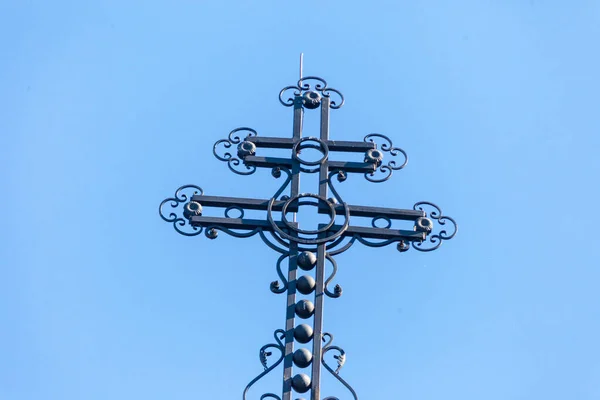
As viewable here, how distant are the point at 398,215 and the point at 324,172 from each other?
57 cm

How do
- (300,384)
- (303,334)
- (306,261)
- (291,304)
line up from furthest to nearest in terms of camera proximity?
1. (306,261)
2. (291,304)
3. (303,334)
4. (300,384)

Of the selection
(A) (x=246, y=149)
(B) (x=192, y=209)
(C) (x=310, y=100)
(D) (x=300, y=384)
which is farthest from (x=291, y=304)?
(C) (x=310, y=100)

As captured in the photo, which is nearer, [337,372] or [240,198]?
[337,372]

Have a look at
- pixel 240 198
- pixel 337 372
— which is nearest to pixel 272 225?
pixel 240 198

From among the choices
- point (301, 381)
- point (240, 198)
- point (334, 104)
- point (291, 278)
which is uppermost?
point (334, 104)

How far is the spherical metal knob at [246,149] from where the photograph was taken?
10422 mm

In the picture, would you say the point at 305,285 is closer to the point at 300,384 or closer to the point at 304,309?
the point at 304,309

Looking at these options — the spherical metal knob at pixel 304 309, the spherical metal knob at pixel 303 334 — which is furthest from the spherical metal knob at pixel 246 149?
the spherical metal knob at pixel 303 334

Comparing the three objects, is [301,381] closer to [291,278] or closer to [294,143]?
[291,278]

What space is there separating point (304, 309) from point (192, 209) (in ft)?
3.72

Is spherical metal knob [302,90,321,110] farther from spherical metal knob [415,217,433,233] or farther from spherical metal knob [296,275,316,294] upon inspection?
spherical metal knob [296,275,316,294]

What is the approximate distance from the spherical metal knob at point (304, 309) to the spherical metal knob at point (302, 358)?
256mm

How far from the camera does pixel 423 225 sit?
10203 millimetres

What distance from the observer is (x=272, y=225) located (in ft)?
32.8
